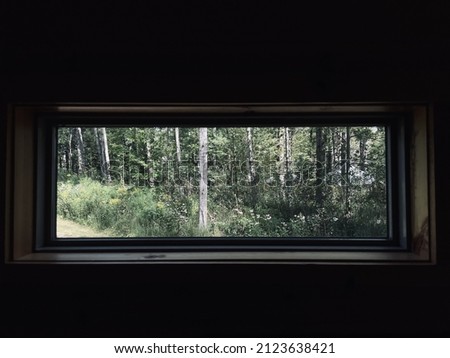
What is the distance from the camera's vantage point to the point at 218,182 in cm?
108

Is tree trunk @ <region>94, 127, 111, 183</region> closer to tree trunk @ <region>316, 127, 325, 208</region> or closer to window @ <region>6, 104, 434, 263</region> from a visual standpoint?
window @ <region>6, 104, 434, 263</region>

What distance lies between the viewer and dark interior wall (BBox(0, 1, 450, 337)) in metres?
0.90

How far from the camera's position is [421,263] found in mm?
891

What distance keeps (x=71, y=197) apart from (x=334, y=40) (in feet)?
3.18

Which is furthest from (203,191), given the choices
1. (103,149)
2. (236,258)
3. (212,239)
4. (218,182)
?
(103,149)

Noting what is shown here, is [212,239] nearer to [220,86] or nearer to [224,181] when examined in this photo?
[224,181]

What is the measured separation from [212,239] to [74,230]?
1.54 ft

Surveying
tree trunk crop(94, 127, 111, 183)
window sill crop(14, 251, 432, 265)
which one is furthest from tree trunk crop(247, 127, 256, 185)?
tree trunk crop(94, 127, 111, 183)

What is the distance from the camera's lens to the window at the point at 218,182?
1.05 meters

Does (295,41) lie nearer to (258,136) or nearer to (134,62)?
(258,136)

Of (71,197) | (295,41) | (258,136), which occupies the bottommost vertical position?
(71,197)

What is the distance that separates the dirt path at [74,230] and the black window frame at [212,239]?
19 millimetres

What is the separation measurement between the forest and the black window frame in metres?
0.02

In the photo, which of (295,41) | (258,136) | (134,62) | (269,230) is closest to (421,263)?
(269,230)
